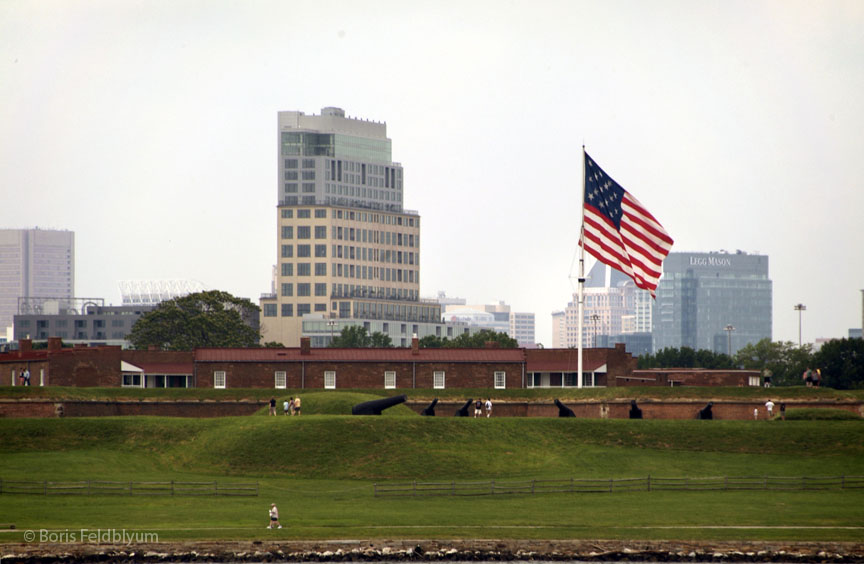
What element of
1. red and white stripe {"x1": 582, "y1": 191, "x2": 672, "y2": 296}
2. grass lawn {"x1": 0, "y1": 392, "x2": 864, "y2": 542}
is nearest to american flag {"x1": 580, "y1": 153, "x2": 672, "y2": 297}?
red and white stripe {"x1": 582, "y1": 191, "x2": 672, "y2": 296}

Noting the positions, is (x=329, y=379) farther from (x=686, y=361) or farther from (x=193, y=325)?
(x=686, y=361)

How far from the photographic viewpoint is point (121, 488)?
63500 mm

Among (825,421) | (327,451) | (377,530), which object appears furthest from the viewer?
(825,421)

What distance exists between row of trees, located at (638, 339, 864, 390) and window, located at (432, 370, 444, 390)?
65036 mm

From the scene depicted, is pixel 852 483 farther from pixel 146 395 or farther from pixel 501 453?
pixel 146 395

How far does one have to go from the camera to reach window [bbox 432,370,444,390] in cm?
10400

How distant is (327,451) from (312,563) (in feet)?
77.0

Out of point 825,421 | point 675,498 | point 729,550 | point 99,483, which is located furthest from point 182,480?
point 825,421

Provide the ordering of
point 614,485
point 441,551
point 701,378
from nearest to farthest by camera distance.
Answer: point 441,551
point 614,485
point 701,378

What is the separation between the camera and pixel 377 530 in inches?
2092

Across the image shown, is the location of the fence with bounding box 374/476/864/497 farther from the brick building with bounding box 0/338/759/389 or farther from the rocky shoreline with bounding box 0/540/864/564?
the brick building with bounding box 0/338/759/389

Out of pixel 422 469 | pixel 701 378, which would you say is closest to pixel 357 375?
pixel 422 469

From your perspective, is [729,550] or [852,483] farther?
[852,483]

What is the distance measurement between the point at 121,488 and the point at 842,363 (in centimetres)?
11299
